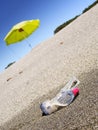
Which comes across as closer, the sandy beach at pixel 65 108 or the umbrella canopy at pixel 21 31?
the sandy beach at pixel 65 108

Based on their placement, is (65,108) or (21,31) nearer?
(65,108)

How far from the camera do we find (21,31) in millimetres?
16922

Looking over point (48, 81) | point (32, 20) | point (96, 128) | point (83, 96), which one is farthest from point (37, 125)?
point (32, 20)

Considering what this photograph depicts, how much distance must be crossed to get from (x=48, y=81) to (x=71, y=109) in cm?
427

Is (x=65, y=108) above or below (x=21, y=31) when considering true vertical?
above

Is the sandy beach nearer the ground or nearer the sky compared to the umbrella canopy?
nearer the sky

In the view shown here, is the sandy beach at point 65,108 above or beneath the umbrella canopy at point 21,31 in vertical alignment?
above

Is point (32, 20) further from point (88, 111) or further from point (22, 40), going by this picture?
point (88, 111)

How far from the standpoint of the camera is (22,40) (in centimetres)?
1769

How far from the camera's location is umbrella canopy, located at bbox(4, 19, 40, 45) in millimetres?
16703

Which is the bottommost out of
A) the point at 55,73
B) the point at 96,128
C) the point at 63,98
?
the point at 55,73

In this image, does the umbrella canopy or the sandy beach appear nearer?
the sandy beach

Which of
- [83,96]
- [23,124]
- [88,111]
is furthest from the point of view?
[23,124]

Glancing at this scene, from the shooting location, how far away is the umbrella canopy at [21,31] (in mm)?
16703
